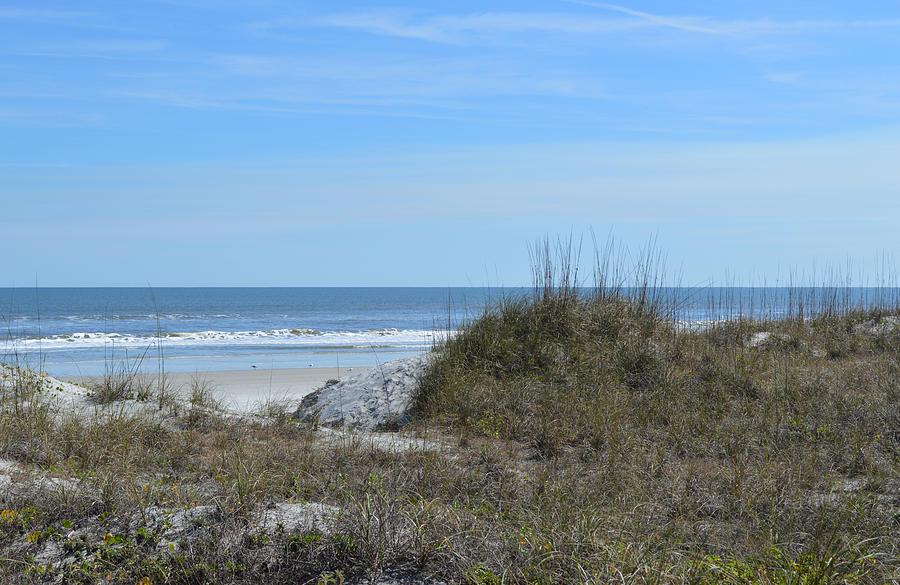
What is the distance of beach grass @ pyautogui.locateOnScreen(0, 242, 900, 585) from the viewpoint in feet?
10.8

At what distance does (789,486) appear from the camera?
15.1ft

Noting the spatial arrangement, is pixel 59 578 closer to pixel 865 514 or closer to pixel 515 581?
pixel 515 581

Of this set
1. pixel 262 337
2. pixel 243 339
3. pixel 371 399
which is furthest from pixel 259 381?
pixel 262 337

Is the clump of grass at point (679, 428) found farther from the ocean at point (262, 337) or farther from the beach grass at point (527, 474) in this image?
the ocean at point (262, 337)

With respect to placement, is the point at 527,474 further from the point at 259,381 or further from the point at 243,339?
the point at 243,339

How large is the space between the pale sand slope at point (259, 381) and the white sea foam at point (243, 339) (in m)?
7.30

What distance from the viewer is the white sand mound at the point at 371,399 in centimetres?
757

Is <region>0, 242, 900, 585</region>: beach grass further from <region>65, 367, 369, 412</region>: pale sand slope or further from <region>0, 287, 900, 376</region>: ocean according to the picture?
<region>65, 367, 369, 412</region>: pale sand slope

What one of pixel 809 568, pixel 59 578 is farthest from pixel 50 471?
pixel 809 568

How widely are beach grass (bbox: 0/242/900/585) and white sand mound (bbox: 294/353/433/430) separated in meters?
0.34

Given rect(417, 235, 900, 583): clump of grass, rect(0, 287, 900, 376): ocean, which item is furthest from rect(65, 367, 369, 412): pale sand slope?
rect(417, 235, 900, 583): clump of grass

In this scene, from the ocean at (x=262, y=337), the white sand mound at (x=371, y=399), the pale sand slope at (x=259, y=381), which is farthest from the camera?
the ocean at (x=262, y=337)

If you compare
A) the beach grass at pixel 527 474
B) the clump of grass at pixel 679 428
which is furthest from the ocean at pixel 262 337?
the beach grass at pixel 527 474

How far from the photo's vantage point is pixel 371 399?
26.5 ft
